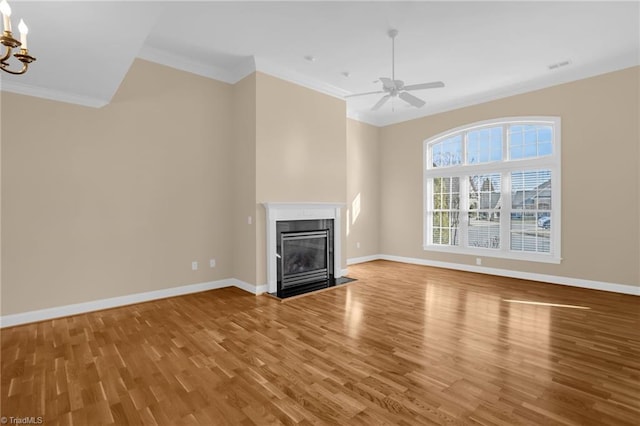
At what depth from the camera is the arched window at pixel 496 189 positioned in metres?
5.36

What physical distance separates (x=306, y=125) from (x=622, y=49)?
14.9ft

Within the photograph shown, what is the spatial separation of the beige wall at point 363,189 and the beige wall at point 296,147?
4.04 ft

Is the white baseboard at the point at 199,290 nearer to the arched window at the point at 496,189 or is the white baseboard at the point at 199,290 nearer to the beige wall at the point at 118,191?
the beige wall at the point at 118,191

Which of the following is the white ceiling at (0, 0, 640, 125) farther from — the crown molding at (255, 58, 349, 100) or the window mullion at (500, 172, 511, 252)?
the window mullion at (500, 172, 511, 252)

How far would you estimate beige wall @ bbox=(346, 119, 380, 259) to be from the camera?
276 inches

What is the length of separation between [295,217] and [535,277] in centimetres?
432

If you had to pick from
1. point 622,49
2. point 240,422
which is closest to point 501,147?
point 622,49

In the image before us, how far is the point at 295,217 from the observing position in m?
4.92

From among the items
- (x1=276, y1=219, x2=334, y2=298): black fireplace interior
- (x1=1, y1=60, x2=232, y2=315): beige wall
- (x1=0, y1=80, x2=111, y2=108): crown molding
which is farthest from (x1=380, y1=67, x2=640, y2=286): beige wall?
(x1=0, y1=80, x2=111, y2=108): crown molding

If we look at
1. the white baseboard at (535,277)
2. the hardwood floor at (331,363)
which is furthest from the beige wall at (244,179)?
the white baseboard at (535,277)

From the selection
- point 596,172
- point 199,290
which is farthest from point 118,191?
point 596,172

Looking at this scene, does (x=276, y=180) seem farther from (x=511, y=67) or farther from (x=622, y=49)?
(x=622, y=49)

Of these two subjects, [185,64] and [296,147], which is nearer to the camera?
[185,64]

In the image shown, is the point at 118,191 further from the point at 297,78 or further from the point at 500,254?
the point at 500,254
